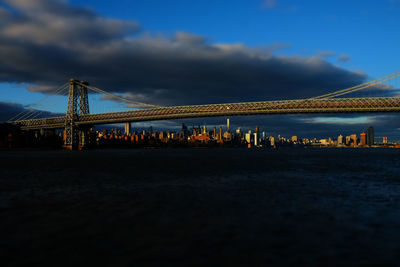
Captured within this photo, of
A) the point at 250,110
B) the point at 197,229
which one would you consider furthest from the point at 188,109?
the point at 197,229

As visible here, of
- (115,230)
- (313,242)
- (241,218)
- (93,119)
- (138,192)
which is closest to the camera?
(313,242)

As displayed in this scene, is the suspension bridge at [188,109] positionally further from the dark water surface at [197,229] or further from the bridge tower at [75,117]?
the dark water surface at [197,229]

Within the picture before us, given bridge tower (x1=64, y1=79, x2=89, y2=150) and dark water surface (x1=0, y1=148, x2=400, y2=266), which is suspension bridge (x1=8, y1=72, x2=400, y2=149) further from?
dark water surface (x1=0, y1=148, x2=400, y2=266)

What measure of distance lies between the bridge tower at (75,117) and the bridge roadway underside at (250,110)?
2094 millimetres

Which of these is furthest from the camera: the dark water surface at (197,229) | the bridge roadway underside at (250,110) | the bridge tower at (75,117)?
the bridge tower at (75,117)

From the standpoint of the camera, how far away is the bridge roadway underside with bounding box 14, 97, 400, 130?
6395 centimetres

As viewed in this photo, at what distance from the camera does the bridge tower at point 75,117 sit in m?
93.8

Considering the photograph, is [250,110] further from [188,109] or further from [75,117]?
[75,117]

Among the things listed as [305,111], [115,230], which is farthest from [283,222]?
[305,111]

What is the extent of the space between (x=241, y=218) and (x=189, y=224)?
66.6 inches

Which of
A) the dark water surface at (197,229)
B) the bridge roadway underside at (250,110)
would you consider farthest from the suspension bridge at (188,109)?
the dark water surface at (197,229)

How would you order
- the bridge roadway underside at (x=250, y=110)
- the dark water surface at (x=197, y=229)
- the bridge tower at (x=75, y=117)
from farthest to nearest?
1. the bridge tower at (x=75, y=117)
2. the bridge roadway underside at (x=250, y=110)
3. the dark water surface at (x=197, y=229)

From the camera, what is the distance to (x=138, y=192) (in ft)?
46.8

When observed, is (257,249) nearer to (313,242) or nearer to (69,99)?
(313,242)
